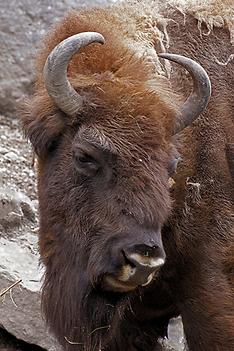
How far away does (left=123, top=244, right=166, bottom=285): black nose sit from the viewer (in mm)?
5312

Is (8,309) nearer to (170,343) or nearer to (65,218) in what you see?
(170,343)

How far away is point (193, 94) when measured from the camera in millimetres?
5988

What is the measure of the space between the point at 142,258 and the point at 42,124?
43.2 inches

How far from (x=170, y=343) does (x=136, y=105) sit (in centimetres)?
287

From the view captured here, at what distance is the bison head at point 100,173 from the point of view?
5477 millimetres

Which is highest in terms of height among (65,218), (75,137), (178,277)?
(75,137)

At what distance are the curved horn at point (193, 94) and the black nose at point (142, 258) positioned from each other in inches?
34.4

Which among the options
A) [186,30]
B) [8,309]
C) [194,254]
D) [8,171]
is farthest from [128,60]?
[8,171]

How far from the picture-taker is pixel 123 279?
17.9 feet

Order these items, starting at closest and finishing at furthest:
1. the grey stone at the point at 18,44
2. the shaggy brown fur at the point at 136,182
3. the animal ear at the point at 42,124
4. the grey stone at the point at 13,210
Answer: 1. the shaggy brown fur at the point at 136,182
2. the animal ear at the point at 42,124
3. the grey stone at the point at 13,210
4. the grey stone at the point at 18,44

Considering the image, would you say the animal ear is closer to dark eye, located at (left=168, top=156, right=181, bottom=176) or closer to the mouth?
dark eye, located at (left=168, top=156, right=181, bottom=176)

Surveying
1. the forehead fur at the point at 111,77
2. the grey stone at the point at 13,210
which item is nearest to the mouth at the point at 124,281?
the forehead fur at the point at 111,77

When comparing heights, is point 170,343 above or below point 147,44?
below

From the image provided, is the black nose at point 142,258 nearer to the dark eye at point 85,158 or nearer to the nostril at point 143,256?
the nostril at point 143,256
